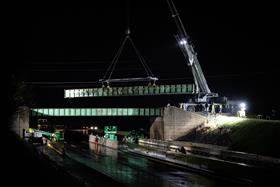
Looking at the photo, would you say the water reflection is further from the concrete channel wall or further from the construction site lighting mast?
the construction site lighting mast

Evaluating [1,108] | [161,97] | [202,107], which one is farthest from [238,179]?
[161,97]

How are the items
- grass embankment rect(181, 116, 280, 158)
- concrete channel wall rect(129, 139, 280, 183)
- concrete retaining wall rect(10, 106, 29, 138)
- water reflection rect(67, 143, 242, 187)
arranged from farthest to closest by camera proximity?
1. concrete retaining wall rect(10, 106, 29, 138)
2. grass embankment rect(181, 116, 280, 158)
3. water reflection rect(67, 143, 242, 187)
4. concrete channel wall rect(129, 139, 280, 183)

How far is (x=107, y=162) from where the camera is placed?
44750 mm

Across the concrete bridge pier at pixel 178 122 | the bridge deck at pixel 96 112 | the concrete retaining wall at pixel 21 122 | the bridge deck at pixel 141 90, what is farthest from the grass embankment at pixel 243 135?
the bridge deck at pixel 96 112

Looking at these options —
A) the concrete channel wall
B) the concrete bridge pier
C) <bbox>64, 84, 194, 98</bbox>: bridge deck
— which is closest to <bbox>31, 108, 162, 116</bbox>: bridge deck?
<bbox>64, 84, 194, 98</bbox>: bridge deck

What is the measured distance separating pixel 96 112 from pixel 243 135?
6574 cm

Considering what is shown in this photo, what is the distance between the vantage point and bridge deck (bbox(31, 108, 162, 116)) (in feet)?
364

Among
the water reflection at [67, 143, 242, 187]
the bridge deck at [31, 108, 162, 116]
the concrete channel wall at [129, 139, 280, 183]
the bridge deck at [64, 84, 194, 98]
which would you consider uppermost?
the bridge deck at [64, 84, 194, 98]

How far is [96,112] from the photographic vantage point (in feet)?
387

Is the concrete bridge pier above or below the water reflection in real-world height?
above

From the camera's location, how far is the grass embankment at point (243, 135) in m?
52.2

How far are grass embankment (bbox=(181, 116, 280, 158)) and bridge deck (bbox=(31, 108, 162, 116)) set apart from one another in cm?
4064

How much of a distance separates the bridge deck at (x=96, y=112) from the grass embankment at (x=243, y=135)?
133 feet

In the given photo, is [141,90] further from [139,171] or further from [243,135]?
[139,171]
